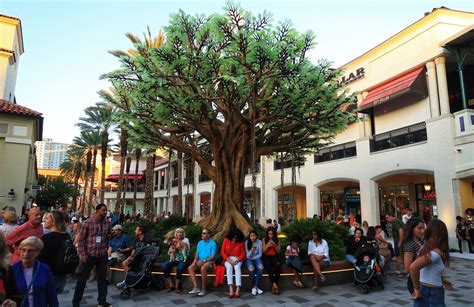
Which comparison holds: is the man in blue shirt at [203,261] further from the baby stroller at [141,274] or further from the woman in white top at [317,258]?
the woman in white top at [317,258]

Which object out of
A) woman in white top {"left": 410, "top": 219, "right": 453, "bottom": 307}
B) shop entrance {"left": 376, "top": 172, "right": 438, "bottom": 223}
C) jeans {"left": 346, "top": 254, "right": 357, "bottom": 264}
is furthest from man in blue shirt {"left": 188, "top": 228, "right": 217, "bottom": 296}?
shop entrance {"left": 376, "top": 172, "right": 438, "bottom": 223}

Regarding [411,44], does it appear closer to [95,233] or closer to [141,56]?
[141,56]

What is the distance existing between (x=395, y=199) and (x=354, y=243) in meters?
14.7

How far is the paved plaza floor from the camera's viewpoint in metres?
6.41

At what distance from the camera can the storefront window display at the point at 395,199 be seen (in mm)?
20250

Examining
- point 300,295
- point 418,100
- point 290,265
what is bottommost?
point 300,295

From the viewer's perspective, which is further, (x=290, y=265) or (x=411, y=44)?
(x=411, y=44)

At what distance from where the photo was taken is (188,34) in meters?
8.68

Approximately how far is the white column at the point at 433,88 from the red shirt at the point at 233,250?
561 inches

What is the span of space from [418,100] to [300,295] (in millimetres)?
15859

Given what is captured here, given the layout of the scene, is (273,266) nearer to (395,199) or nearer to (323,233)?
(323,233)

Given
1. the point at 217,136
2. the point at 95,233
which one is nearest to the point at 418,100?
the point at 217,136

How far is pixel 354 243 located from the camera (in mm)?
8133

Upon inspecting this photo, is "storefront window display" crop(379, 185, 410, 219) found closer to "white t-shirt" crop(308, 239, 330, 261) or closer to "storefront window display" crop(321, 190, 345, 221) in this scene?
"storefront window display" crop(321, 190, 345, 221)
